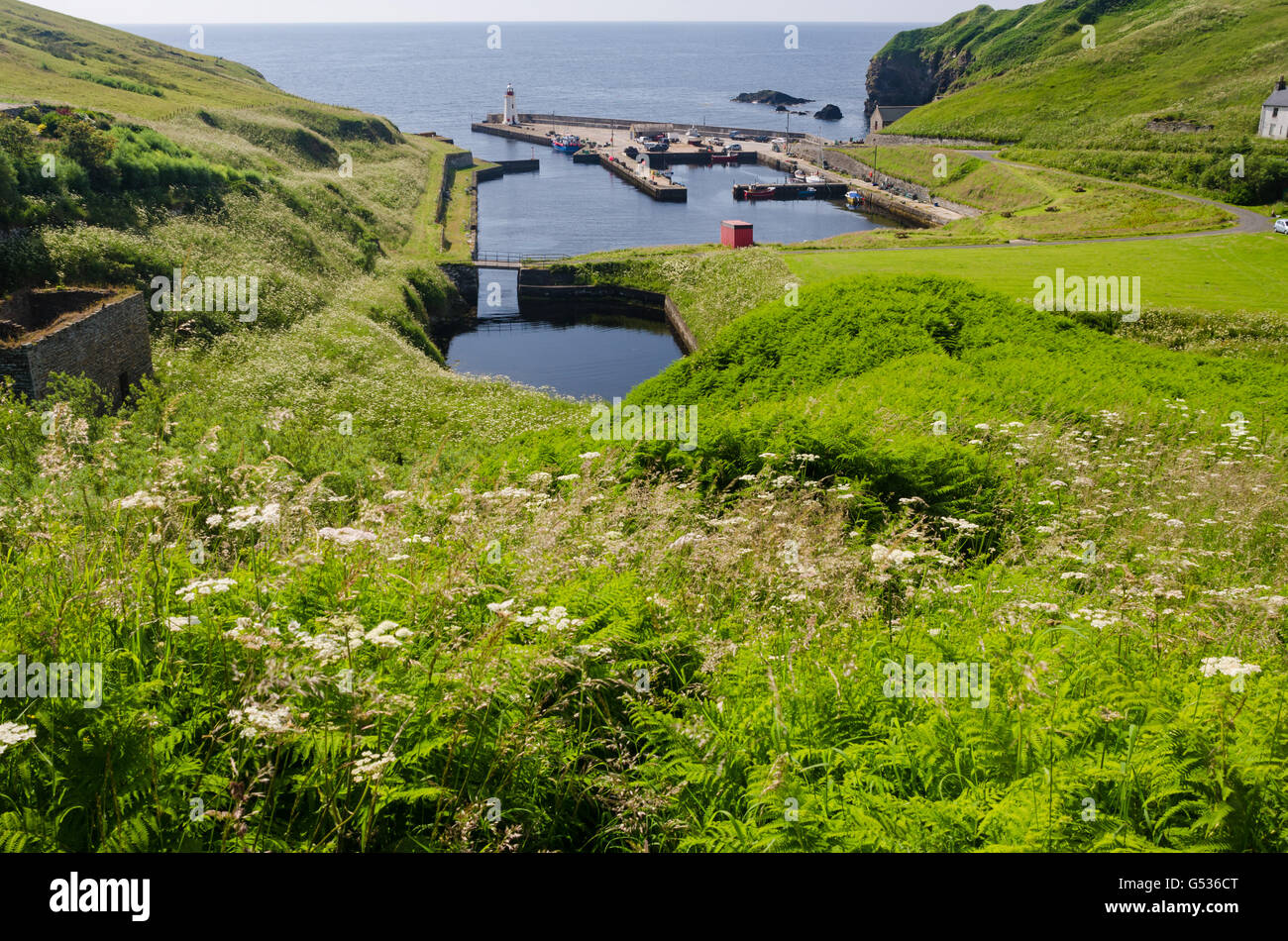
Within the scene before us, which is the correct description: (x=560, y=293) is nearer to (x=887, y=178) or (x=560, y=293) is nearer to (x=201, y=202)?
(x=201, y=202)

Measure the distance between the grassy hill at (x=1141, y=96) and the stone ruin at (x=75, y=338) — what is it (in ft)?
244

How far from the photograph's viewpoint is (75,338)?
22.0 m

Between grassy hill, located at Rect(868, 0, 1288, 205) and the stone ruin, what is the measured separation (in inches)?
2927

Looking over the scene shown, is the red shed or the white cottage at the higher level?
the white cottage

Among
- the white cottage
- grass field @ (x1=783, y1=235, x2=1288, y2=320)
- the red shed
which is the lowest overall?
grass field @ (x1=783, y1=235, x2=1288, y2=320)

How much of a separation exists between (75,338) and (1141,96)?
395 feet

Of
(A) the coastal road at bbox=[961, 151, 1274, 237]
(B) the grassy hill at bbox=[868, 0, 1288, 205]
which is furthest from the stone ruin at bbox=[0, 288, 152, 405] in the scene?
(B) the grassy hill at bbox=[868, 0, 1288, 205]

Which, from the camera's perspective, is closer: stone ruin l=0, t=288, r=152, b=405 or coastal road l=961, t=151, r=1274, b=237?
stone ruin l=0, t=288, r=152, b=405

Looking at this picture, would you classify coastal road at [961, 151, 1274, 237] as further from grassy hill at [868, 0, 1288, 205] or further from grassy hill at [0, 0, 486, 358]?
grassy hill at [0, 0, 486, 358]

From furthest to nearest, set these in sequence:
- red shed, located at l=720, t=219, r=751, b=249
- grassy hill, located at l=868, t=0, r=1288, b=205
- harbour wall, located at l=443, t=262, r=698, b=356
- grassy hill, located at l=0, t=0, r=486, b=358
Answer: grassy hill, located at l=868, t=0, r=1288, b=205 → red shed, located at l=720, t=219, r=751, b=249 → harbour wall, located at l=443, t=262, r=698, b=356 → grassy hill, located at l=0, t=0, r=486, b=358

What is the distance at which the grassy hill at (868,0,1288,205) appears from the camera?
246ft

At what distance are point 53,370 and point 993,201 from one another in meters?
82.6

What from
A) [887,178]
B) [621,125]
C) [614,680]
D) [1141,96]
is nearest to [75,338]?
[614,680]
